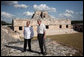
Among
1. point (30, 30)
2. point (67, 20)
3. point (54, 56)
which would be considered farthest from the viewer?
point (67, 20)

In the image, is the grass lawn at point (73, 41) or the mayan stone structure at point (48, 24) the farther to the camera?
the mayan stone structure at point (48, 24)

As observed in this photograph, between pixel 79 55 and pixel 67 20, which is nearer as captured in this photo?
pixel 79 55

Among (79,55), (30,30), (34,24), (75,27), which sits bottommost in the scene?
(75,27)

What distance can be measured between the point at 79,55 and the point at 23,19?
73.3ft

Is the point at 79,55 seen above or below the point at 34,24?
above

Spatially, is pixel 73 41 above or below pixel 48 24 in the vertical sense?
above

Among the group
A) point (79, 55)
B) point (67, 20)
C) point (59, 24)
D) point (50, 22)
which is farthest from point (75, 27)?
point (79, 55)

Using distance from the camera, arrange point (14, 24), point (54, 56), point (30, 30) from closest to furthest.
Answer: point (54, 56) → point (30, 30) → point (14, 24)

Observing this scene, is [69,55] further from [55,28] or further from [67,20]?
[67,20]

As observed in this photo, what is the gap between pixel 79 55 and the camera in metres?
6.82

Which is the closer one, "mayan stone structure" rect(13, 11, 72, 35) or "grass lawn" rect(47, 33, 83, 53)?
"grass lawn" rect(47, 33, 83, 53)

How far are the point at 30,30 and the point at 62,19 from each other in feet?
84.6

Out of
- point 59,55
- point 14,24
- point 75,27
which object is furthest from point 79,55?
point 75,27

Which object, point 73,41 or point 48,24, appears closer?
point 73,41
